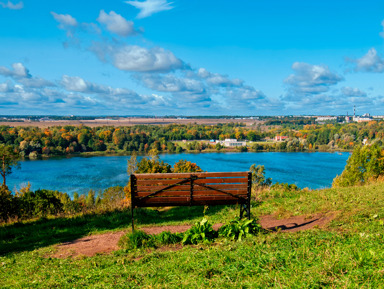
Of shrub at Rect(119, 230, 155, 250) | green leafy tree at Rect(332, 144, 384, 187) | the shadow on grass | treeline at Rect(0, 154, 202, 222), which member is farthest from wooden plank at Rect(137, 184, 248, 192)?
green leafy tree at Rect(332, 144, 384, 187)

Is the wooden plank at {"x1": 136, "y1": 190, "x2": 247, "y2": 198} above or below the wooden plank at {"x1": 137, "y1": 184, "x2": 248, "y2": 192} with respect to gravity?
below

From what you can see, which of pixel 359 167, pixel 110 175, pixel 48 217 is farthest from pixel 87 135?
pixel 48 217

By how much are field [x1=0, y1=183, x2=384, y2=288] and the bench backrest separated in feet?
4.12

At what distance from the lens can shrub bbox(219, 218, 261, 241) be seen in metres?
5.36

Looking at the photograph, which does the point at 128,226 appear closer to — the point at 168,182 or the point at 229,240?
the point at 168,182

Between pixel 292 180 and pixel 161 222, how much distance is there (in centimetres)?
5668

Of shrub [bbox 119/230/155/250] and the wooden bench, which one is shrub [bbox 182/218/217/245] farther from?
the wooden bench

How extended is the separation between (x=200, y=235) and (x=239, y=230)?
73 centimetres

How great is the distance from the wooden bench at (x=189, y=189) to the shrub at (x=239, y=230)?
3.23 feet

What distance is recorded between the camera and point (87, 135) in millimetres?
118938

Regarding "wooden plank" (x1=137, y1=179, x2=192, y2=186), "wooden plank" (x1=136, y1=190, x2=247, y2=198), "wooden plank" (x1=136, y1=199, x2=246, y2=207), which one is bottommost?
"wooden plank" (x1=136, y1=199, x2=246, y2=207)

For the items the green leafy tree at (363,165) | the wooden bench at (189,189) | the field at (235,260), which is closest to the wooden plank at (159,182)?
the wooden bench at (189,189)

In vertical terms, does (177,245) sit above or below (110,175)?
above

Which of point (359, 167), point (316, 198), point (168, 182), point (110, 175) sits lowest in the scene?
point (110, 175)
